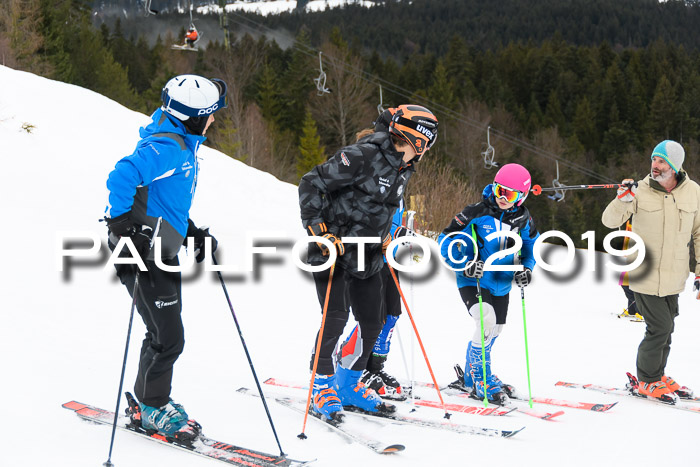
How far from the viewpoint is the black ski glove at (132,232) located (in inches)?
124

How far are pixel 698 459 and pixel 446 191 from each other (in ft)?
48.5

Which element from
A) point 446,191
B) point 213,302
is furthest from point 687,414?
point 446,191

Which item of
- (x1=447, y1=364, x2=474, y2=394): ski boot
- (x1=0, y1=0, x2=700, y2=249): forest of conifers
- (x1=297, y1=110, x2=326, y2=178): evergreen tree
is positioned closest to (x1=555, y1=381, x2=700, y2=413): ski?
(x1=447, y1=364, x2=474, y2=394): ski boot

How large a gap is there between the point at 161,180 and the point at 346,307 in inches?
50.6

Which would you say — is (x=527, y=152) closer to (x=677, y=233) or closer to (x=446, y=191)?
(x=446, y=191)

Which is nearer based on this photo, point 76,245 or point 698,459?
point 698,459

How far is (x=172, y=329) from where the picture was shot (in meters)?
3.45

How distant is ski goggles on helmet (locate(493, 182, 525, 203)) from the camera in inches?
182

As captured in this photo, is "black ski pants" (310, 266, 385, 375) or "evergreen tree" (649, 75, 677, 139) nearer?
"black ski pants" (310, 266, 385, 375)

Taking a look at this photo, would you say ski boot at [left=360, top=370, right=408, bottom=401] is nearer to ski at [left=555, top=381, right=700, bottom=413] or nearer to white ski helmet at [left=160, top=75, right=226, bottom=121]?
ski at [left=555, top=381, right=700, bottom=413]

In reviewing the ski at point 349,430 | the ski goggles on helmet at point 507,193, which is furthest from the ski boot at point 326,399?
the ski goggles on helmet at point 507,193

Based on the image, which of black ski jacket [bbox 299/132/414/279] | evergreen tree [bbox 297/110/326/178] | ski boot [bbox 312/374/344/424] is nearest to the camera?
black ski jacket [bbox 299/132/414/279]

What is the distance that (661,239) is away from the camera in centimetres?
502

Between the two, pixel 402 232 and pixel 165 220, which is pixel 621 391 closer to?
pixel 402 232
